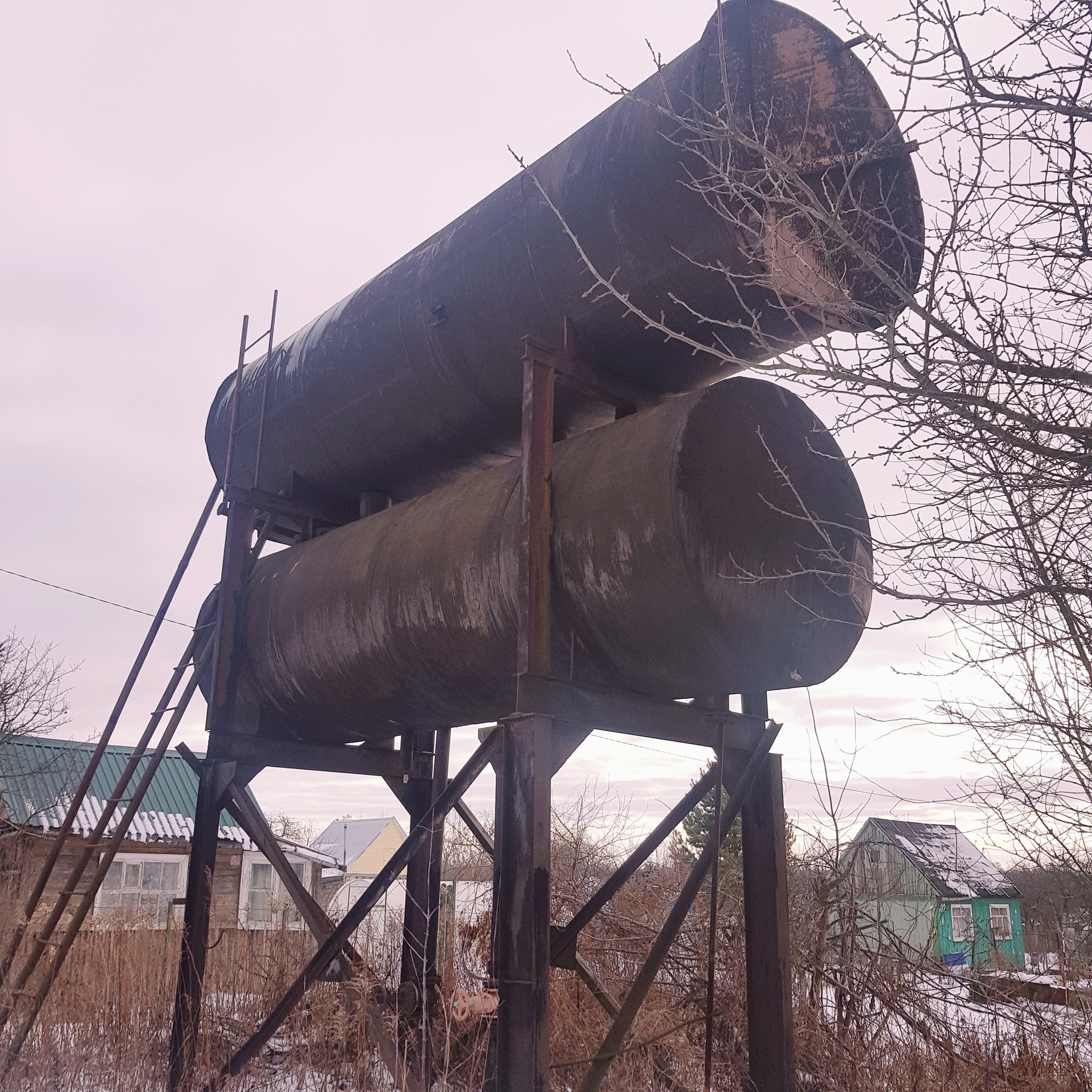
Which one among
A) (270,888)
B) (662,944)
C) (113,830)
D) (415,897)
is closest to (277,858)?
(415,897)

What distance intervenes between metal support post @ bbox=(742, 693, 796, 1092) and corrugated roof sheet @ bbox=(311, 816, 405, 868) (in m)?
44.4

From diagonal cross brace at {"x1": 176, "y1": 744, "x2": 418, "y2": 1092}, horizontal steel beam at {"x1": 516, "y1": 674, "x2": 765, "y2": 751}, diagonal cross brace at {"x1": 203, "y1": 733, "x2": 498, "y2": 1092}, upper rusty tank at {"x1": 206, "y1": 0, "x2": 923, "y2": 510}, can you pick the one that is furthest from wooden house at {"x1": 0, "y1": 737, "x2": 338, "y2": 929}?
horizontal steel beam at {"x1": 516, "y1": 674, "x2": 765, "y2": 751}

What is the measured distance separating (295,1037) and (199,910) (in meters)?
0.94

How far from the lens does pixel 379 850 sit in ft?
168

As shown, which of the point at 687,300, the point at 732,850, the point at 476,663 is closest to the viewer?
the point at 687,300

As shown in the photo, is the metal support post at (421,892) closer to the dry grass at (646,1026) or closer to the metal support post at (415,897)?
the metal support post at (415,897)

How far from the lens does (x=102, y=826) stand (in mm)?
6195

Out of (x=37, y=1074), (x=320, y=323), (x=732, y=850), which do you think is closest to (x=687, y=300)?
(x=320, y=323)

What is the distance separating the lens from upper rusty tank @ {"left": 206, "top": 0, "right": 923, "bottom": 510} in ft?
14.2

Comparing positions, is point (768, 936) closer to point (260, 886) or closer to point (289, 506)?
point (289, 506)

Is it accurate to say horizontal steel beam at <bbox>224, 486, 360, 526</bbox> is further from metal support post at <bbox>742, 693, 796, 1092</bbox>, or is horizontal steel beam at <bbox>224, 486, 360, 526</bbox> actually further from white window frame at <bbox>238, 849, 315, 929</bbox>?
white window frame at <bbox>238, 849, 315, 929</bbox>

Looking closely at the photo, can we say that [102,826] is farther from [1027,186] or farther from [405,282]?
[1027,186]

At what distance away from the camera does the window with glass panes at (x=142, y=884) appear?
2053cm

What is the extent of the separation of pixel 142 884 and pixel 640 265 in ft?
67.1
